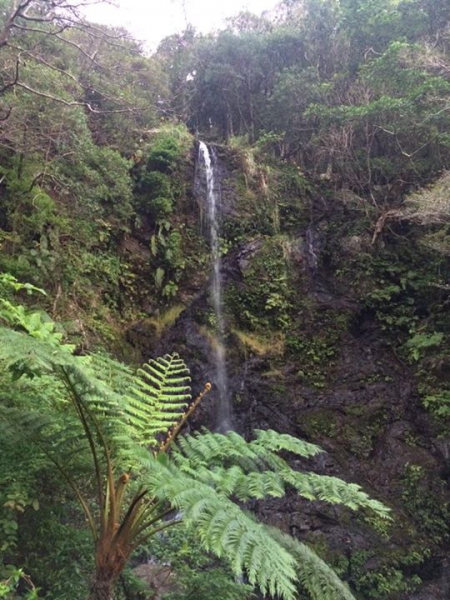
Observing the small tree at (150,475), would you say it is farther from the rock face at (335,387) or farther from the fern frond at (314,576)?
the rock face at (335,387)

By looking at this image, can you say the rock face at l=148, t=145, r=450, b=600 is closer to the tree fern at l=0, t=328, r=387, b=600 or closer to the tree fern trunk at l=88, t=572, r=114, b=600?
the tree fern at l=0, t=328, r=387, b=600

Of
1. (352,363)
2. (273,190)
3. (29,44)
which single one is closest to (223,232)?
(273,190)

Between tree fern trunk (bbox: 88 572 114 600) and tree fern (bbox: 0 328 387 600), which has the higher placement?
tree fern (bbox: 0 328 387 600)

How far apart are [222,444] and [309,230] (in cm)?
979

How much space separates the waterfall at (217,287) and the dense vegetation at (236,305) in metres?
0.23

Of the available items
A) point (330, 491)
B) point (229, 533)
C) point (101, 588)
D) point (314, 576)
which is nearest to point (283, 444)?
point (330, 491)

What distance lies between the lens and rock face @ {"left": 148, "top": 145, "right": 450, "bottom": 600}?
22.7ft

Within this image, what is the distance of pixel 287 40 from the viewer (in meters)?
16.3

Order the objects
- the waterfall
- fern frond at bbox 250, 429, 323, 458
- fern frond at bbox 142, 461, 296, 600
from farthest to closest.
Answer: the waterfall, fern frond at bbox 250, 429, 323, 458, fern frond at bbox 142, 461, 296, 600

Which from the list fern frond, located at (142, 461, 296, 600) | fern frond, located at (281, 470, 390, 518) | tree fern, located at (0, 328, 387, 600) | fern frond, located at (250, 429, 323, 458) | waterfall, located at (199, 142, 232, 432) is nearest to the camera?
fern frond, located at (142, 461, 296, 600)

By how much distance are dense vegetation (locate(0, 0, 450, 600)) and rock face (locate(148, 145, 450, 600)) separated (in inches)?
1.5

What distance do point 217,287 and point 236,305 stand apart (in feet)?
2.12

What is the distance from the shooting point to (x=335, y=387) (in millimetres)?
9125

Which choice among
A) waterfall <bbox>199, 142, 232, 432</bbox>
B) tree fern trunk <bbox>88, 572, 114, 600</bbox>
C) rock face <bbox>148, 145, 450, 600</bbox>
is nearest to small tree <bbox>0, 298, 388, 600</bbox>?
tree fern trunk <bbox>88, 572, 114, 600</bbox>
